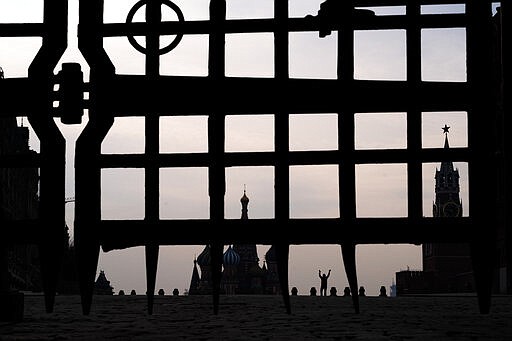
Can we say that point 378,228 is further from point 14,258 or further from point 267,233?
point 14,258

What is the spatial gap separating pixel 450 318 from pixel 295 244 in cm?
124

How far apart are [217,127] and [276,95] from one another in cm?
50

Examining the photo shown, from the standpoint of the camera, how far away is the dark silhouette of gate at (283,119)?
6172 millimetres

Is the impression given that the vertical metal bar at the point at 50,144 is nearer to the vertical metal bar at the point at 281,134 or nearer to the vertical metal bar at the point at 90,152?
the vertical metal bar at the point at 90,152

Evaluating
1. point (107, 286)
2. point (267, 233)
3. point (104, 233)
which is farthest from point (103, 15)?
point (107, 286)

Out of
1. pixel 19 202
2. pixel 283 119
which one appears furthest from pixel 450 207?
pixel 283 119

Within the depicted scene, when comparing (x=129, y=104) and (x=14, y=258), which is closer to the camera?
(x=129, y=104)

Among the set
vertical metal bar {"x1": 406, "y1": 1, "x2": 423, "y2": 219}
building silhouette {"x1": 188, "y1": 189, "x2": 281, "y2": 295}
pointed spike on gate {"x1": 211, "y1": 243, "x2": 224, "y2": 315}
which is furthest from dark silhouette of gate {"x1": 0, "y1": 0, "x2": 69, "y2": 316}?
building silhouette {"x1": 188, "y1": 189, "x2": 281, "y2": 295}

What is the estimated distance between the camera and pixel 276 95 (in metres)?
6.14

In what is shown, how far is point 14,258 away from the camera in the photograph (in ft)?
123

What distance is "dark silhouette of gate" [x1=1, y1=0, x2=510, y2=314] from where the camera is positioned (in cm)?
617

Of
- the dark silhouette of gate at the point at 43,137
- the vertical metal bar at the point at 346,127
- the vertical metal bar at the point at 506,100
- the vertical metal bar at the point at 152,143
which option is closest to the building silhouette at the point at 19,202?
the dark silhouette of gate at the point at 43,137

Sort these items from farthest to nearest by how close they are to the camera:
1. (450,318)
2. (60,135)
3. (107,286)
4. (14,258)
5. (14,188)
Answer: (107,286) < (14,188) < (14,258) < (60,135) < (450,318)

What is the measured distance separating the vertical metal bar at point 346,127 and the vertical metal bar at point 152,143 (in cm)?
136
